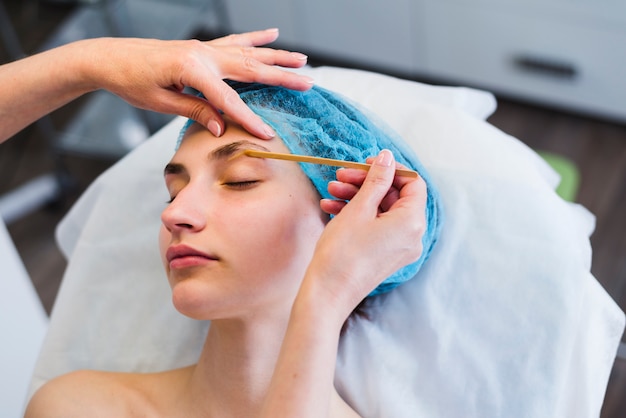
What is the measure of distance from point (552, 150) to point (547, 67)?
0.30 m

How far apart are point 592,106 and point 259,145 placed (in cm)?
210

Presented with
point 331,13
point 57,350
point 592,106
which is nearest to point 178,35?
point 331,13

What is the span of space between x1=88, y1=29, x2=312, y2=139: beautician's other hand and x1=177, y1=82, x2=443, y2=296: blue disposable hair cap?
40mm

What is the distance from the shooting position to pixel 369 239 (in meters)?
1.10

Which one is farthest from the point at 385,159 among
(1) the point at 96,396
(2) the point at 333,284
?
(1) the point at 96,396

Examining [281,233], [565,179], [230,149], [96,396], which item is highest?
[230,149]

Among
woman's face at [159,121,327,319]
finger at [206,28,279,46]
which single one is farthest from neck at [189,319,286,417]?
finger at [206,28,279,46]

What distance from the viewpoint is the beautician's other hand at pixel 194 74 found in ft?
4.27

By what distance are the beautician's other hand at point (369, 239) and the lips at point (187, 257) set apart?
0.22 metres

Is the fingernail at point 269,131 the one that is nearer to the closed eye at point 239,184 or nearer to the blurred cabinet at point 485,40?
the closed eye at point 239,184

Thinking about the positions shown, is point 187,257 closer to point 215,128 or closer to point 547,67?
point 215,128

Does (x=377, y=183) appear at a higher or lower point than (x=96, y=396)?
higher

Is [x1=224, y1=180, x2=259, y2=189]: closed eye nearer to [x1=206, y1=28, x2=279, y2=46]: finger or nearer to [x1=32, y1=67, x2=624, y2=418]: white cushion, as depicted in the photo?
[x1=206, y1=28, x2=279, y2=46]: finger

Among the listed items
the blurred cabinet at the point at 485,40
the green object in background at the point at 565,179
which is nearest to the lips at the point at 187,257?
Answer: the green object in background at the point at 565,179
